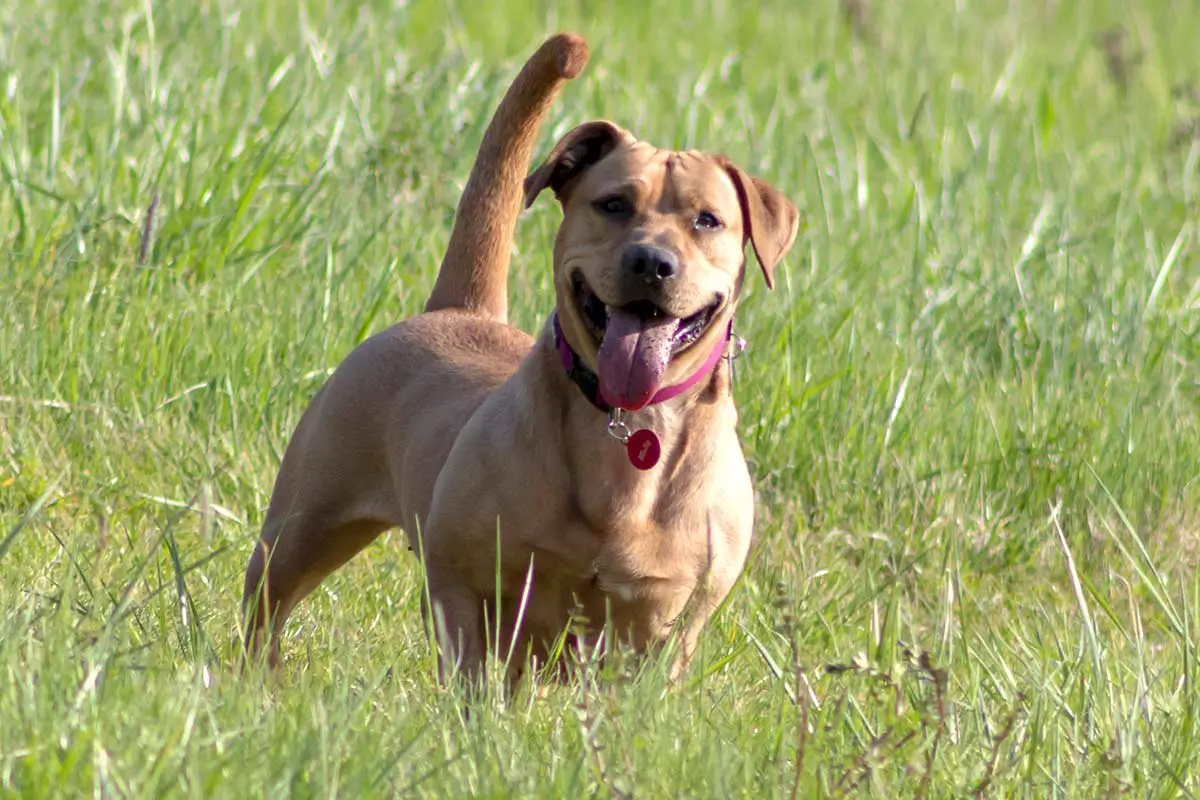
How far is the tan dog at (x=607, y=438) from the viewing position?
374 cm

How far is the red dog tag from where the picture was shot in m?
3.80

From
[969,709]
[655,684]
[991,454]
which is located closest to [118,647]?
[655,684]

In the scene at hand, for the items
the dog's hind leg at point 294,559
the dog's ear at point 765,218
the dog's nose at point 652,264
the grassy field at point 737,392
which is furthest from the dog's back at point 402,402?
the dog's nose at point 652,264

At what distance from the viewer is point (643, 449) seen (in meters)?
3.82

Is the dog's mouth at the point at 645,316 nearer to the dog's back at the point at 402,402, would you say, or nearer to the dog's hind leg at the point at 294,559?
the dog's back at the point at 402,402

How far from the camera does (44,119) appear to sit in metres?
6.23

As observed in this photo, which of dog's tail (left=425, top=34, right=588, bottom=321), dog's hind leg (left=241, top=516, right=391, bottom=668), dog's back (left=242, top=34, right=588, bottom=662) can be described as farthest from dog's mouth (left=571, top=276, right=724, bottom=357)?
dog's hind leg (left=241, top=516, right=391, bottom=668)

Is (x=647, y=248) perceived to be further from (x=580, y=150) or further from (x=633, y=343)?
(x=580, y=150)

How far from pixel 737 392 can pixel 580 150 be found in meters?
1.44

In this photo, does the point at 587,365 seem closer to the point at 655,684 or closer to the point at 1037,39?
the point at 655,684

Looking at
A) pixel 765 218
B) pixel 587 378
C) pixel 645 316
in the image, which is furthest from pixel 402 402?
pixel 765 218

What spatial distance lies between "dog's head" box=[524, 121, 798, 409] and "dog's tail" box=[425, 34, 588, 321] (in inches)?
16.1

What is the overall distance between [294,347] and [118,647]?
2406 millimetres

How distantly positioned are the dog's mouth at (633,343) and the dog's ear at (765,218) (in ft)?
0.98
